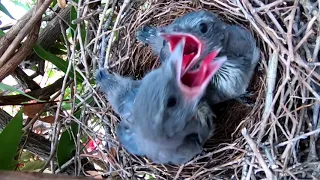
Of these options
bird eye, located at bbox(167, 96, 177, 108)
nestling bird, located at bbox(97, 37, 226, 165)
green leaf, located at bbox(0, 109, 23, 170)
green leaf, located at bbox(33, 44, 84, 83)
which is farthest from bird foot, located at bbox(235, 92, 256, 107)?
green leaf, located at bbox(0, 109, 23, 170)

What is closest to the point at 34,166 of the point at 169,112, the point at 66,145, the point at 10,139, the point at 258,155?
the point at 66,145

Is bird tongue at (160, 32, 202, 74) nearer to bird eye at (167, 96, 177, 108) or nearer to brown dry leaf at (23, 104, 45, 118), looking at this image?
bird eye at (167, 96, 177, 108)

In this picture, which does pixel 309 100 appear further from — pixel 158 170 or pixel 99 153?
pixel 99 153

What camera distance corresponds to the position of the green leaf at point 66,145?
1164 millimetres

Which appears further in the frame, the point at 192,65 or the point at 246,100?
the point at 246,100

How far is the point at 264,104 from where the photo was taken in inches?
40.9

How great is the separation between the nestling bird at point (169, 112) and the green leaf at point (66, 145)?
158 millimetres

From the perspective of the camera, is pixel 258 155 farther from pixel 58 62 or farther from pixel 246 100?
pixel 58 62

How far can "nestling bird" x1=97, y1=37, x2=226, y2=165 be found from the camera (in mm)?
905

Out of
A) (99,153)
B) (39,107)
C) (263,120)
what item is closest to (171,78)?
(263,120)

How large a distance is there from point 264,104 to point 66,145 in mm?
474

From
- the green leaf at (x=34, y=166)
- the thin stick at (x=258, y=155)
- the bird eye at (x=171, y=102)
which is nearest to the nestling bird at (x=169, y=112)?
the bird eye at (x=171, y=102)

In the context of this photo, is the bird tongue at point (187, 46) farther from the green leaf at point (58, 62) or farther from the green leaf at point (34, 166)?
the green leaf at point (34, 166)

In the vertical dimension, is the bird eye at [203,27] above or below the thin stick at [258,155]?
above
